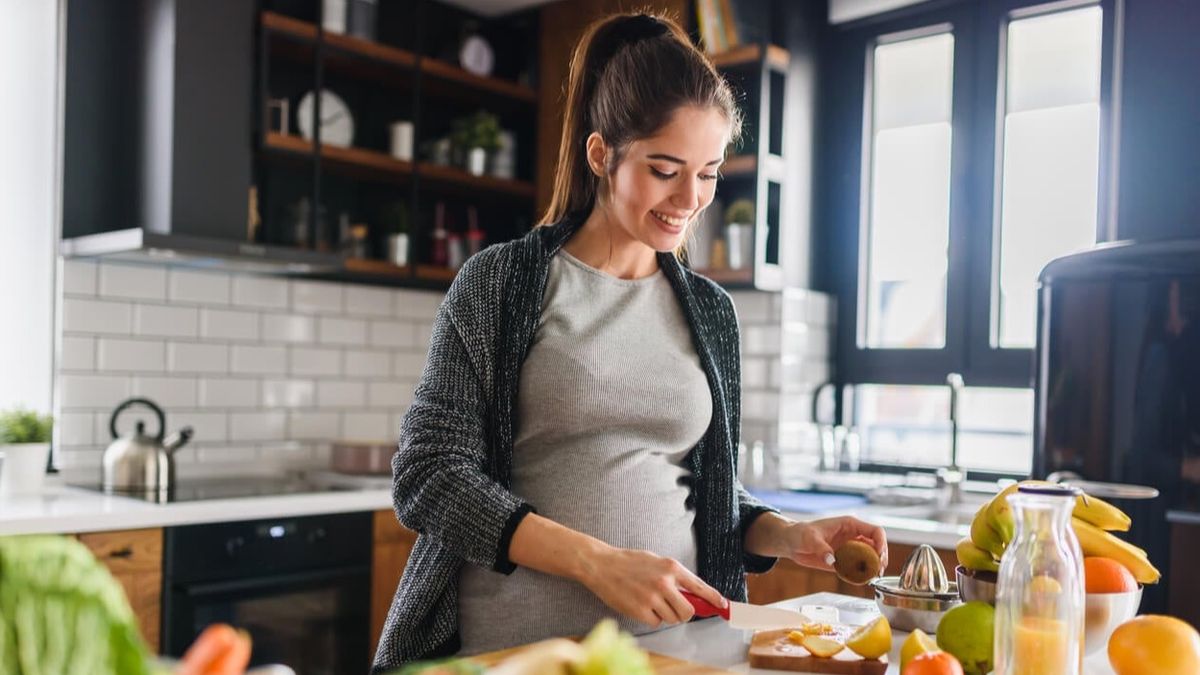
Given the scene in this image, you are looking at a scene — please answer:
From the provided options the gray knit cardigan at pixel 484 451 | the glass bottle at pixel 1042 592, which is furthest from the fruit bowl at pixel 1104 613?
the gray knit cardigan at pixel 484 451

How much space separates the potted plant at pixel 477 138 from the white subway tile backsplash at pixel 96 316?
51.2 inches

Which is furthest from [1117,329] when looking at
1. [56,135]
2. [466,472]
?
[56,135]

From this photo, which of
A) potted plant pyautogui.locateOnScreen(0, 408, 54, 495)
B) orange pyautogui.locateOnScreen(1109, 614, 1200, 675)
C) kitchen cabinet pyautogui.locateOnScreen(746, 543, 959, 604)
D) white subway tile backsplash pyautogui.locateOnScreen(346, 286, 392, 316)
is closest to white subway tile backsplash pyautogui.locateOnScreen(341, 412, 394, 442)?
white subway tile backsplash pyautogui.locateOnScreen(346, 286, 392, 316)

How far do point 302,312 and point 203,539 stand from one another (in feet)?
3.69

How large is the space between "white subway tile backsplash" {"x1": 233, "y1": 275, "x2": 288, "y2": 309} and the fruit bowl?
288cm

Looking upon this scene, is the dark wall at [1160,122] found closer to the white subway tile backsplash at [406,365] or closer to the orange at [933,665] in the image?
the orange at [933,665]

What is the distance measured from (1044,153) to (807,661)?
2.66 meters

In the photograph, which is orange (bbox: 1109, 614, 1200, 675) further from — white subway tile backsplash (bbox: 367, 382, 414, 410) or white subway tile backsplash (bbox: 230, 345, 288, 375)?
white subway tile backsplash (bbox: 367, 382, 414, 410)

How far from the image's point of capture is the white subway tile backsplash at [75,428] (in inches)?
122

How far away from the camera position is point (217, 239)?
3082mm

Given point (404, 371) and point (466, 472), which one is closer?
point (466, 472)

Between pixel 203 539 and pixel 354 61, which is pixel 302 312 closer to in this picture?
pixel 354 61

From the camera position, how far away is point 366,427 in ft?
12.8

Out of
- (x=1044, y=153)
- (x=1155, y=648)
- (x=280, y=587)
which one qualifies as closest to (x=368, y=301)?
(x=280, y=587)
